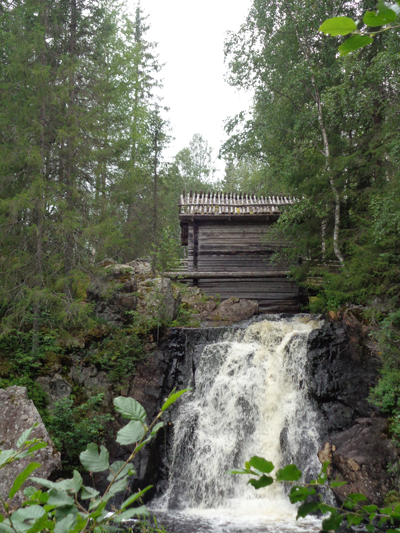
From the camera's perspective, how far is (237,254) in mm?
16047

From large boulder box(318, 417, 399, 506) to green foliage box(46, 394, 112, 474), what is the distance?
4.96 metres

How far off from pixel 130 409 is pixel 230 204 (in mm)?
15674

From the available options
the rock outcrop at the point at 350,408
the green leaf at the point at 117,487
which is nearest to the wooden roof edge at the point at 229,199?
the rock outcrop at the point at 350,408

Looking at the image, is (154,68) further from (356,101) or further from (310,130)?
(356,101)

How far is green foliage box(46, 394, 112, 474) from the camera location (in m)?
8.80

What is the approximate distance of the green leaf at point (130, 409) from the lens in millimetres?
876

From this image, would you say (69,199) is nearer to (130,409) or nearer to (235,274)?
(235,274)

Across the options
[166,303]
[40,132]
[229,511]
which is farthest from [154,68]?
[229,511]

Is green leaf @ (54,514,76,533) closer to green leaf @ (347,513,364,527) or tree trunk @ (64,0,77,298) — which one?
green leaf @ (347,513,364,527)

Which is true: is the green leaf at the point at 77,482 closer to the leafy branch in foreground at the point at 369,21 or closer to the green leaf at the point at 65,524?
the green leaf at the point at 65,524

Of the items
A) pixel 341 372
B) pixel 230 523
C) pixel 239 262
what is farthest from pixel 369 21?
pixel 239 262

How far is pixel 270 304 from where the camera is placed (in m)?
15.8

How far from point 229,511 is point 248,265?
954cm

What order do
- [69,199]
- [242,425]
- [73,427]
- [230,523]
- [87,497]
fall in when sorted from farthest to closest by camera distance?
1. [69,199]
2. [242,425]
3. [73,427]
4. [230,523]
5. [87,497]
